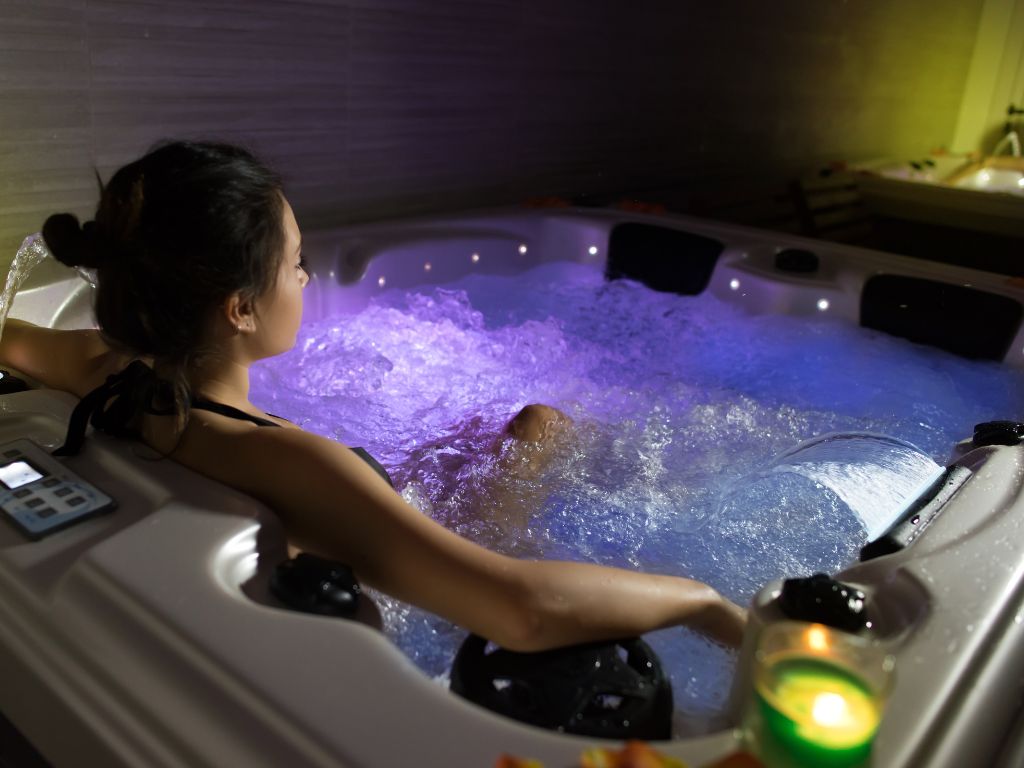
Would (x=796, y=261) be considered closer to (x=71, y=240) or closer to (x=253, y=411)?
(x=253, y=411)

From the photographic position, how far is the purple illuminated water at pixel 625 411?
128 cm

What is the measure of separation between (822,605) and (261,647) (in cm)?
46

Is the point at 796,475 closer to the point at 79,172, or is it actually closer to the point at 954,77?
the point at 79,172

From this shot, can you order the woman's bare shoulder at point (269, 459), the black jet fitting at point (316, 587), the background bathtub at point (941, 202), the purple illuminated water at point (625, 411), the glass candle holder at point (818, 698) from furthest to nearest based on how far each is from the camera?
the background bathtub at point (941, 202) → the purple illuminated water at point (625, 411) → the woman's bare shoulder at point (269, 459) → the black jet fitting at point (316, 587) → the glass candle holder at point (818, 698)

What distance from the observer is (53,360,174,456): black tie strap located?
0.96 m

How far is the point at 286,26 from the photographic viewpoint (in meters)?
2.02

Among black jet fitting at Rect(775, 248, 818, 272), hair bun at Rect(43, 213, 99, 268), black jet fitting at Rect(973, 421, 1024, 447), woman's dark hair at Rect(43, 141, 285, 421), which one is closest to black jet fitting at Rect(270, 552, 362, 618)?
woman's dark hair at Rect(43, 141, 285, 421)

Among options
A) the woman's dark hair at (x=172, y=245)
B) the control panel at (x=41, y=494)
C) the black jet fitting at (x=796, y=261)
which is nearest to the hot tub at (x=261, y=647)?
the control panel at (x=41, y=494)

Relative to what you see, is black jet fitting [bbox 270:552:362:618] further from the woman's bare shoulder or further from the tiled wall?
the tiled wall

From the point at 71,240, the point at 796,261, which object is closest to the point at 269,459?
the point at 71,240

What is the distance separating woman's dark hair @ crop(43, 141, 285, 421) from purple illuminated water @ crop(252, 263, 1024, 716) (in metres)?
0.39

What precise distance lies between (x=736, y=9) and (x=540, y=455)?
2600mm

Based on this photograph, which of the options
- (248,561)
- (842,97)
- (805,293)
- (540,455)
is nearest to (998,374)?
(805,293)

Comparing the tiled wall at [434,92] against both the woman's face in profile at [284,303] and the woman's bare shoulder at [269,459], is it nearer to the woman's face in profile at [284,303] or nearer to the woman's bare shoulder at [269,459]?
the woman's face in profile at [284,303]
